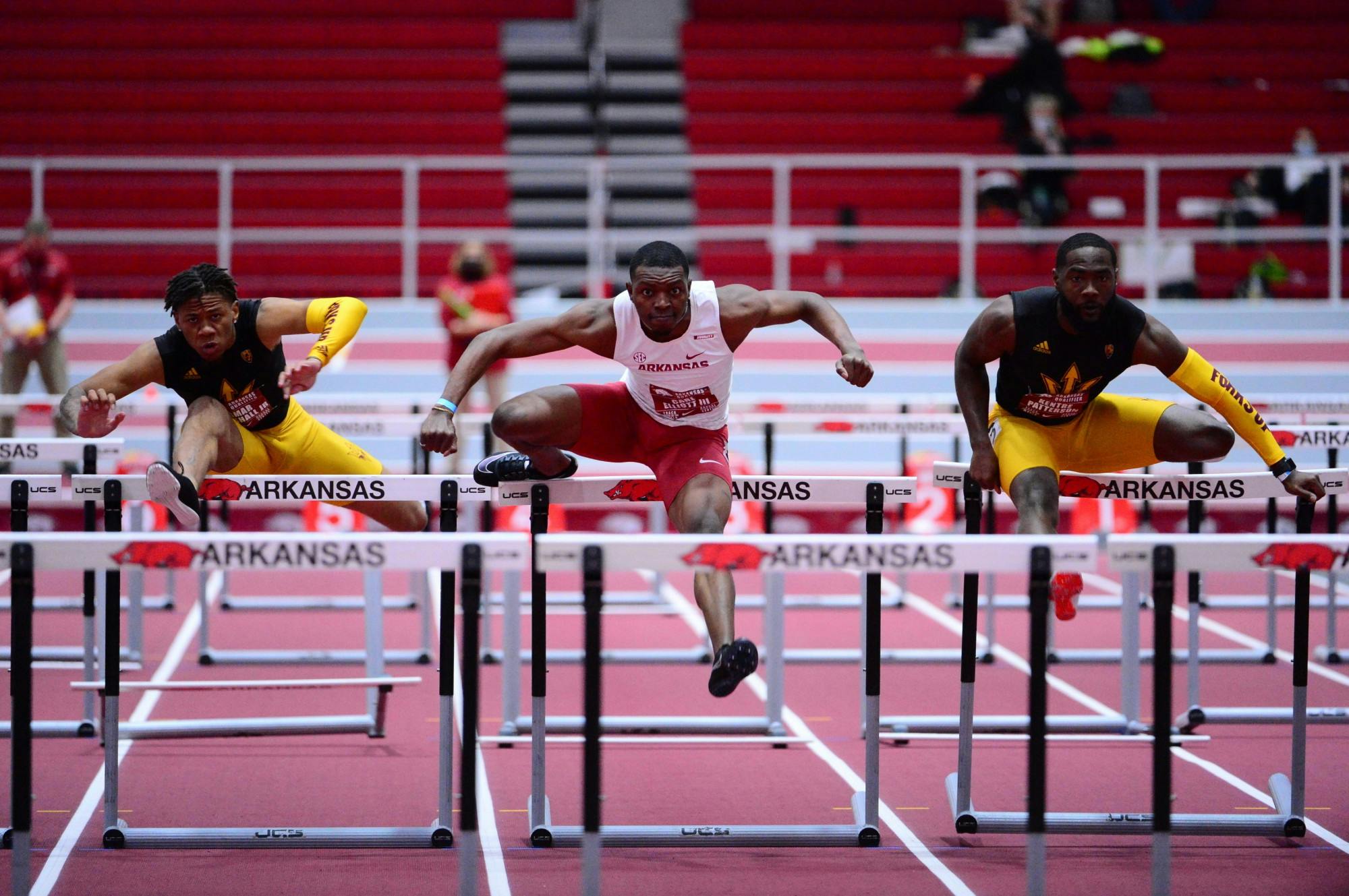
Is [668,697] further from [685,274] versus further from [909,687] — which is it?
[685,274]

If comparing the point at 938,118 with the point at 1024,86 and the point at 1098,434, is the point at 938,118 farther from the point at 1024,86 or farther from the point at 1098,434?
the point at 1098,434

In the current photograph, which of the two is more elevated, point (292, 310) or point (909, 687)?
point (292, 310)

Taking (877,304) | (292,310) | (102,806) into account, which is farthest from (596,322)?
(877,304)

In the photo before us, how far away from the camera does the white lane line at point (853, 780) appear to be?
15.2 ft

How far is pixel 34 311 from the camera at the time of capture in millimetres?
11773

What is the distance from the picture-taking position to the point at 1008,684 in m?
7.69

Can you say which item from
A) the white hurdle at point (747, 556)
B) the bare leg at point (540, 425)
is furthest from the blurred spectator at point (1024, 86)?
the white hurdle at point (747, 556)

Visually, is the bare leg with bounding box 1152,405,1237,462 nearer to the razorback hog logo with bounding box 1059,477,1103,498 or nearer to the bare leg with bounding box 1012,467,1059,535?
the razorback hog logo with bounding box 1059,477,1103,498

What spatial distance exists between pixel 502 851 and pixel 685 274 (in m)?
2.07

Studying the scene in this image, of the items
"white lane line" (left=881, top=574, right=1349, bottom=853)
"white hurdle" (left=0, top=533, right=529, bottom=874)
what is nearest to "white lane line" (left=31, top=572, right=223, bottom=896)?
"white hurdle" (left=0, top=533, right=529, bottom=874)

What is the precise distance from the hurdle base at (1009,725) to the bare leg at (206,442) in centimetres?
293

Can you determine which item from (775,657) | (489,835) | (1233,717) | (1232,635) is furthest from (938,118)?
(489,835)

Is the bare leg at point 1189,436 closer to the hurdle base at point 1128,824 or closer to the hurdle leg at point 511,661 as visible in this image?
the hurdle base at point 1128,824

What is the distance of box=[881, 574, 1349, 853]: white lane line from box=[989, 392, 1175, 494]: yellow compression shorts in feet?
2.72
